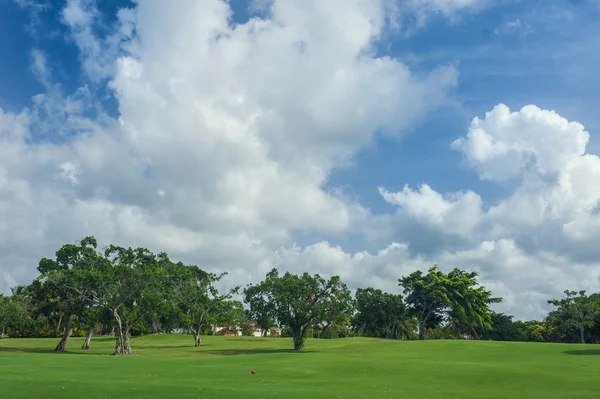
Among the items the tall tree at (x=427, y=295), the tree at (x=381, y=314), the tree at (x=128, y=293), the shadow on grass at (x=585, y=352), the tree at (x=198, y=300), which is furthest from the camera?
the tree at (x=381, y=314)

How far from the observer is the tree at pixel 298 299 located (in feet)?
196

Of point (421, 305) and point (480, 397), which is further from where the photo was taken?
point (421, 305)

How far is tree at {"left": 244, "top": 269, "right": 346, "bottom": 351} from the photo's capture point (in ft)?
196

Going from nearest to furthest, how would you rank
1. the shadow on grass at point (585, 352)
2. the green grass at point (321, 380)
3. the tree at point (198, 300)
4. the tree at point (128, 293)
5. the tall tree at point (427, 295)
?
the green grass at point (321, 380)
the shadow on grass at point (585, 352)
the tree at point (128, 293)
the tree at point (198, 300)
the tall tree at point (427, 295)

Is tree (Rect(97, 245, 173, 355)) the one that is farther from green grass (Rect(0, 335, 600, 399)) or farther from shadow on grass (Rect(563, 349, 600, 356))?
shadow on grass (Rect(563, 349, 600, 356))

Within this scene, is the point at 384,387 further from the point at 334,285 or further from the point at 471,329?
the point at 471,329

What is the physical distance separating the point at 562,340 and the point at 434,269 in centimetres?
2977

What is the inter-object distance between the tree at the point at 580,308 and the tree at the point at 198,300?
197 ft

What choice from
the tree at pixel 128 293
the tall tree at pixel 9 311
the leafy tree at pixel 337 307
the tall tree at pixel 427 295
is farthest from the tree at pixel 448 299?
the tall tree at pixel 9 311

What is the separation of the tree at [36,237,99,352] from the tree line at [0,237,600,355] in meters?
0.13

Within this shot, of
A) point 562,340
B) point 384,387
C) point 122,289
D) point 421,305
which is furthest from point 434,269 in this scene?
point 384,387

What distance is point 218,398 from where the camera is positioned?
21.1 metres

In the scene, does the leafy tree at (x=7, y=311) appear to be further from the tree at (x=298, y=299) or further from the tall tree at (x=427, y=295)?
the tall tree at (x=427, y=295)

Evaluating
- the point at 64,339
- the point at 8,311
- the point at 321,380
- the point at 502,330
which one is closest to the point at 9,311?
the point at 8,311
